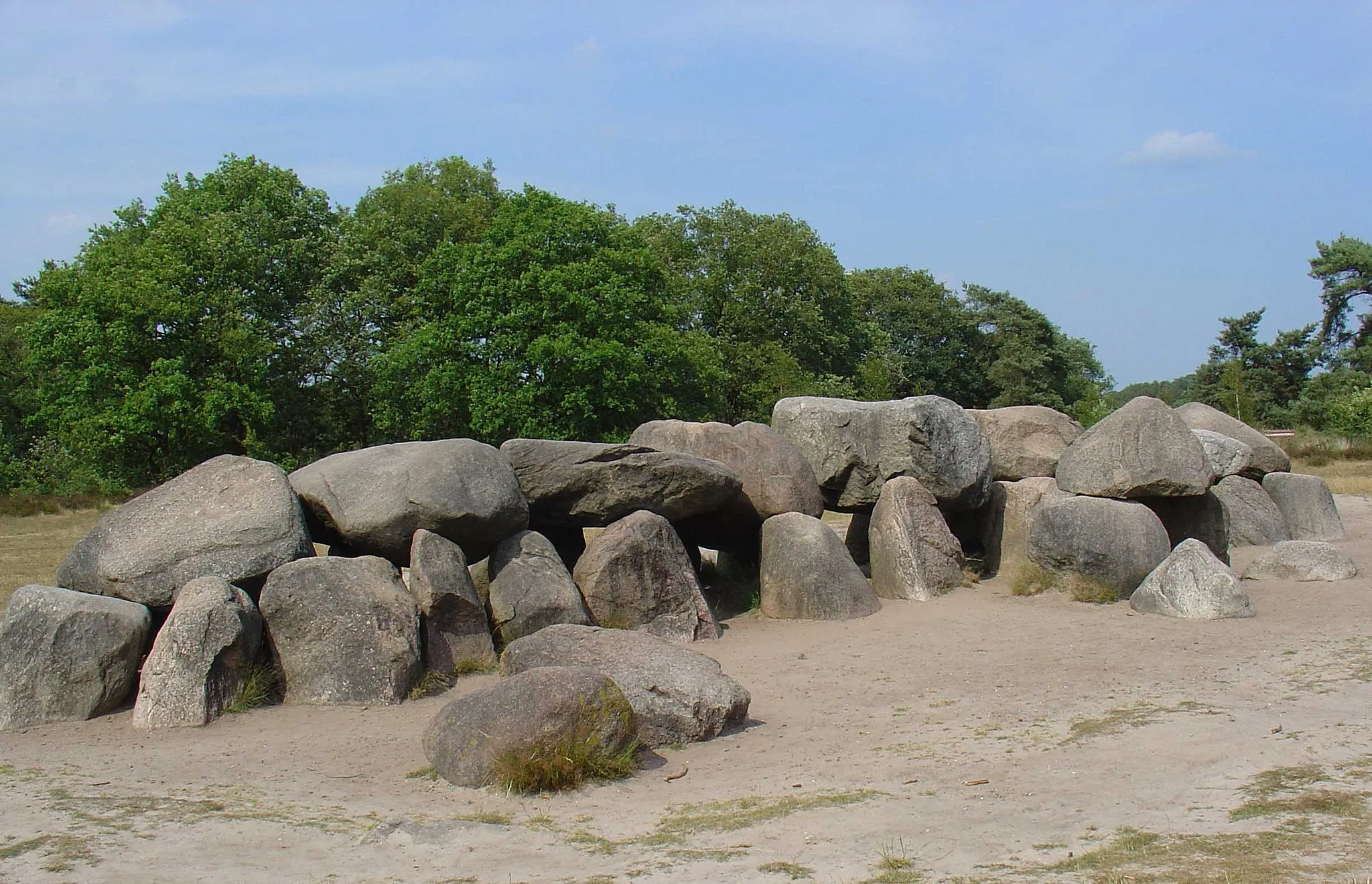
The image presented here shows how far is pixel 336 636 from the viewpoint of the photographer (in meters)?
→ 9.30

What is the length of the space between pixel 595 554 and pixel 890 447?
4363 millimetres

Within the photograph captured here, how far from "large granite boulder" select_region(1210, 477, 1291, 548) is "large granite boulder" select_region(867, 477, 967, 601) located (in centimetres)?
499

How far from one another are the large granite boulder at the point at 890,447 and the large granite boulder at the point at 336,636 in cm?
625

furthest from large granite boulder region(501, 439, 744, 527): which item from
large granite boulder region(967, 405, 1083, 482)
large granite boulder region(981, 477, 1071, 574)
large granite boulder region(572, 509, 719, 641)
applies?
large granite boulder region(967, 405, 1083, 482)

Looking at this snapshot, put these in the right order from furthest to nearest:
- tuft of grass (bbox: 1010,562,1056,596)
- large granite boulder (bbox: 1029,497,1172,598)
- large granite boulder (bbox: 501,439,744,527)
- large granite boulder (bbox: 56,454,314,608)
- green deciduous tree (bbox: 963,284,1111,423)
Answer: green deciduous tree (bbox: 963,284,1111,423) < tuft of grass (bbox: 1010,562,1056,596) < large granite boulder (bbox: 1029,497,1172,598) < large granite boulder (bbox: 501,439,744,527) < large granite boulder (bbox: 56,454,314,608)

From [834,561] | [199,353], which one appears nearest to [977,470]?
[834,561]

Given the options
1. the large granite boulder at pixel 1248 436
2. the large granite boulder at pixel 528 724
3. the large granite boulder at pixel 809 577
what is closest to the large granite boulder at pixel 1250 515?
the large granite boulder at pixel 1248 436

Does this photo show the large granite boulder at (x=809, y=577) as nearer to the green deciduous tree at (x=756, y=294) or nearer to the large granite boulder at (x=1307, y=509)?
the large granite boulder at (x=1307, y=509)

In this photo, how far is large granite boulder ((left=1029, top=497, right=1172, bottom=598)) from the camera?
1247cm

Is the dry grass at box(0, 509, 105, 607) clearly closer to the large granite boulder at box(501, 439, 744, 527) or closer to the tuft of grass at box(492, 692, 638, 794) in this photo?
the large granite boulder at box(501, 439, 744, 527)

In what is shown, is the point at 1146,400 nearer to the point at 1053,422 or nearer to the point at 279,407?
the point at 1053,422

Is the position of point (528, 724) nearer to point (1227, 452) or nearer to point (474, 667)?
point (474, 667)

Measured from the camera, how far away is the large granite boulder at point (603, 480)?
11.8 meters

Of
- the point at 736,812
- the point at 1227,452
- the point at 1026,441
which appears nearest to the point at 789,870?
the point at 736,812
